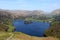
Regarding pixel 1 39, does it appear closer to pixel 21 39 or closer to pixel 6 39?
pixel 6 39

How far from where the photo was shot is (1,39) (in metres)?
27.4

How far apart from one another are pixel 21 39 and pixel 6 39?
3.09 m

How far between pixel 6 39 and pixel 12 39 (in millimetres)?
1267

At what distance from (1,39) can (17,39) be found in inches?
112

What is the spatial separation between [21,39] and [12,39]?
183cm

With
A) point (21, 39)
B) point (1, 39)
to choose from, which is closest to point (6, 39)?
point (1, 39)

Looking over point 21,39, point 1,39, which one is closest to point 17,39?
point 21,39

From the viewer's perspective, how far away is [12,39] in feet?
91.9

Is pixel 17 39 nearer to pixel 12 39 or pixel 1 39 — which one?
pixel 12 39

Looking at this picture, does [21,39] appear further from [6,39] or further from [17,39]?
[6,39]

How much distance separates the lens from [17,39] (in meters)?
28.4

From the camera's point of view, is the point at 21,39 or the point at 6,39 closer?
the point at 6,39

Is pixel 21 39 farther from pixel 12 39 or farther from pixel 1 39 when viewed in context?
pixel 1 39

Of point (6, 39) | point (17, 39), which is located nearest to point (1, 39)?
point (6, 39)
